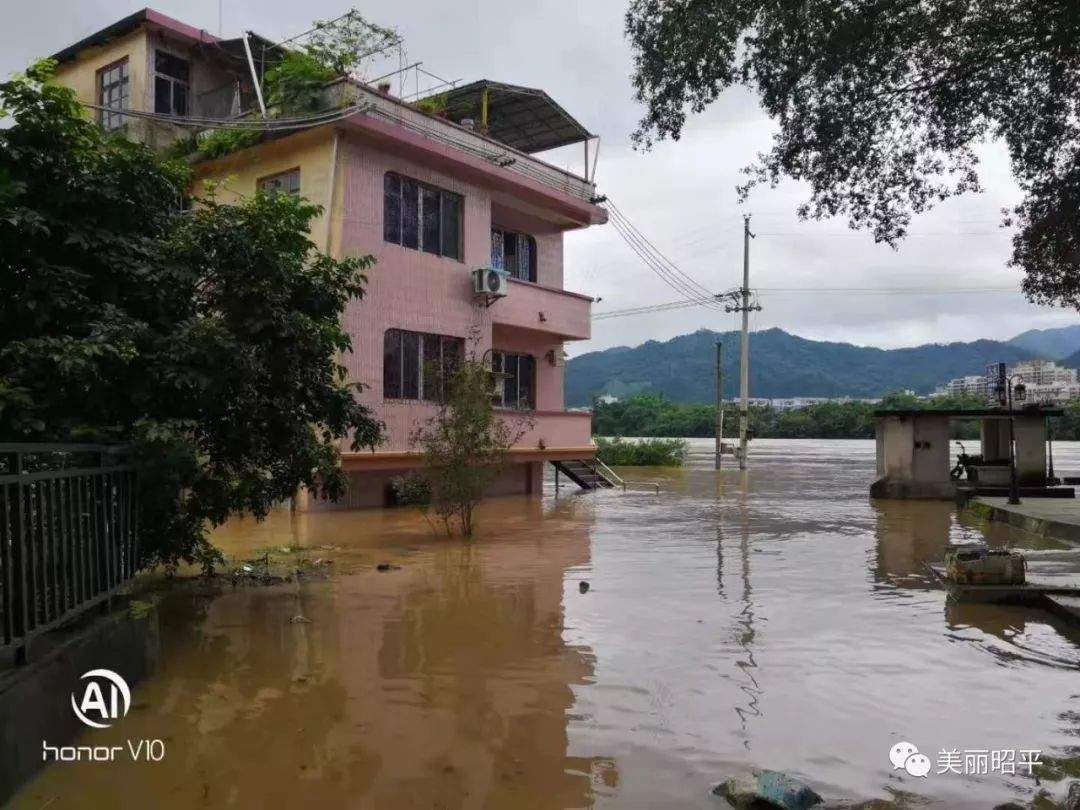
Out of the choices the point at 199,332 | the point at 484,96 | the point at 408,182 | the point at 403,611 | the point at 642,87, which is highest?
the point at 484,96

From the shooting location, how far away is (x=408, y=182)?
61.6 feet

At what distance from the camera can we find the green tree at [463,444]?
1349 cm

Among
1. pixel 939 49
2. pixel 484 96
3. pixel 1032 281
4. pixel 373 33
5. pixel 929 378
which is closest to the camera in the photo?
pixel 939 49

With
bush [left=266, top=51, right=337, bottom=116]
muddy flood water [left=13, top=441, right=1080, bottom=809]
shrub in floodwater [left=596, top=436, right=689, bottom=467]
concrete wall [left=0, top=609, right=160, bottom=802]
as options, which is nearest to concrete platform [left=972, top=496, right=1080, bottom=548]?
muddy flood water [left=13, top=441, right=1080, bottom=809]

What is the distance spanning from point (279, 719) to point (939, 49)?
6680 millimetres

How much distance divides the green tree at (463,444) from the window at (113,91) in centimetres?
1158

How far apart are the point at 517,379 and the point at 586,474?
479cm

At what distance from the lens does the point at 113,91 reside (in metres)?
19.9

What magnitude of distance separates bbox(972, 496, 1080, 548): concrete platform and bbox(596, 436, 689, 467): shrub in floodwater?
71.6 feet

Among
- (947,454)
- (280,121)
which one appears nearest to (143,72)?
(280,121)

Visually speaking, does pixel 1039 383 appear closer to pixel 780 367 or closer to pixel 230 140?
pixel 230 140

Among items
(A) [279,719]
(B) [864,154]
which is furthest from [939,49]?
(A) [279,719]

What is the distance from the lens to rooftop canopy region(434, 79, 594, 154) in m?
21.5

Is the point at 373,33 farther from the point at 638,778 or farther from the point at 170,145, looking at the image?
the point at 638,778
